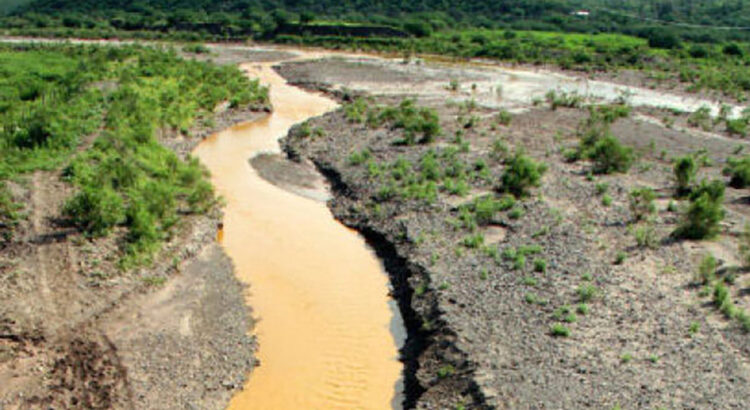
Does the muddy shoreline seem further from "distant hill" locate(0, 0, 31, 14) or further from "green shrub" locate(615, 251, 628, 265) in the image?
"distant hill" locate(0, 0, 31, 14)

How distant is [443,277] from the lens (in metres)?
19.5

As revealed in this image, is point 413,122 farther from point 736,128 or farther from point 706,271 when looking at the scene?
point 736,128

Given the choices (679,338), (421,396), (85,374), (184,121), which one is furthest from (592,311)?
(184,121)

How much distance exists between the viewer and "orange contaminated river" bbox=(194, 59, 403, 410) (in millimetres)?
15734

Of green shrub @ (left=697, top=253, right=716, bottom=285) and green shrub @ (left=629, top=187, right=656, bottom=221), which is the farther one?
green shrub @ (left=629, top=187, right=656, bottom=221)

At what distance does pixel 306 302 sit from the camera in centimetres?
1958

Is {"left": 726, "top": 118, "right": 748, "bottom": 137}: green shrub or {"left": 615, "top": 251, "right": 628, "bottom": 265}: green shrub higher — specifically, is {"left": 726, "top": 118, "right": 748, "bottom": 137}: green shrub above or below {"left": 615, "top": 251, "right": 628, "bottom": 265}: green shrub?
above

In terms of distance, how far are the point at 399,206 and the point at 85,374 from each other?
1332 centimetres

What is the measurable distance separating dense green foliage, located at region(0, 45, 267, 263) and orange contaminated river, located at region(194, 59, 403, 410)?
103 inches

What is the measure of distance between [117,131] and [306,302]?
1492 cm

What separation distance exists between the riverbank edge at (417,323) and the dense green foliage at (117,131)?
20.2 feet

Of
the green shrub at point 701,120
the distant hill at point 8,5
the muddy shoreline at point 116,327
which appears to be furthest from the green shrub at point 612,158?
the distant hill at point 8,5

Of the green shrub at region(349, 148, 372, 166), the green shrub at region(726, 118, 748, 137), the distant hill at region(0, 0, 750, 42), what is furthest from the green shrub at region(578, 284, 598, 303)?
the distant hill at region(0, 0, 750, 42)

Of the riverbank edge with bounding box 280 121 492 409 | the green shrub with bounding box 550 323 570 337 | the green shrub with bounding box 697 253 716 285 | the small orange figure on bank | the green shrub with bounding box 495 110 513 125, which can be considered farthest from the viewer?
the green shrub with bounding box 495 110 513 125
